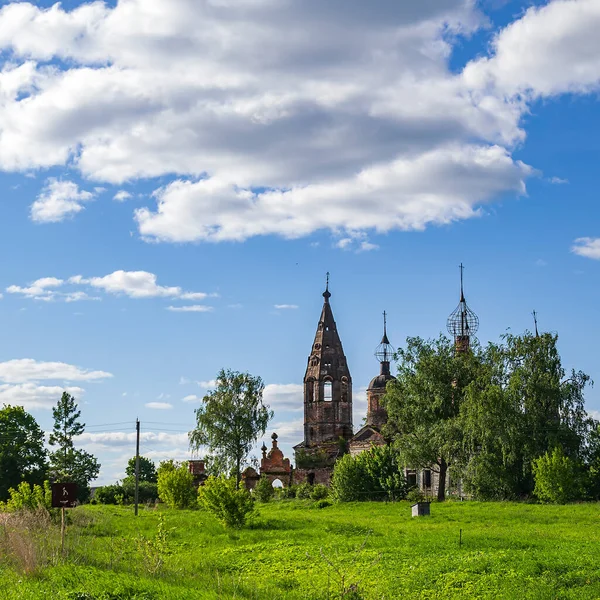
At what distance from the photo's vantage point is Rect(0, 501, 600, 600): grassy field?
16906 mm

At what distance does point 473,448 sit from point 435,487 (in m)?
11.8

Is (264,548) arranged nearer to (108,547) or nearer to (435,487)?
(108,547)

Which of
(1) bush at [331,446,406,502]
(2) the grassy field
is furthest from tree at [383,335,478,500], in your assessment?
(2) the grassy field

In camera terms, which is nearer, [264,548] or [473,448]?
[264,548]

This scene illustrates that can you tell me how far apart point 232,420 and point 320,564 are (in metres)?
39.3

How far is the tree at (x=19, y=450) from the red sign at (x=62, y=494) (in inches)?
1285

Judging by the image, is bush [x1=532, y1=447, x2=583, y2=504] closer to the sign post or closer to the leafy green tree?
the leafy green tree

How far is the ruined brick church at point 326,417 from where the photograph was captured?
62906 millimetres

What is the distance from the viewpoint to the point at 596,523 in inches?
1149

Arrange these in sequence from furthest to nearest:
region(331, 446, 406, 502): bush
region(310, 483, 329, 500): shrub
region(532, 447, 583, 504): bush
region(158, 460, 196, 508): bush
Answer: region(310, 483, 329, 500): shrub
region(331, 446, 406, 502): bush
region(158, 460, 196, 508): bush
region(532, 447, 583, 504): bush

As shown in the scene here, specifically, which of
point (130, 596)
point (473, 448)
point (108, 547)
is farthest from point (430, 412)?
point (130, 596)

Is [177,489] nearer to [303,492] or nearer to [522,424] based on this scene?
[303,492]

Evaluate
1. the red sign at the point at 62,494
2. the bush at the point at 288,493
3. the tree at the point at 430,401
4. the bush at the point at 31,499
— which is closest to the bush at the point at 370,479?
the tree at the point at 430,401

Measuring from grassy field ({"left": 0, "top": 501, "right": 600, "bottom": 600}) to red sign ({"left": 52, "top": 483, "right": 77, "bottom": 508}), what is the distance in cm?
91
